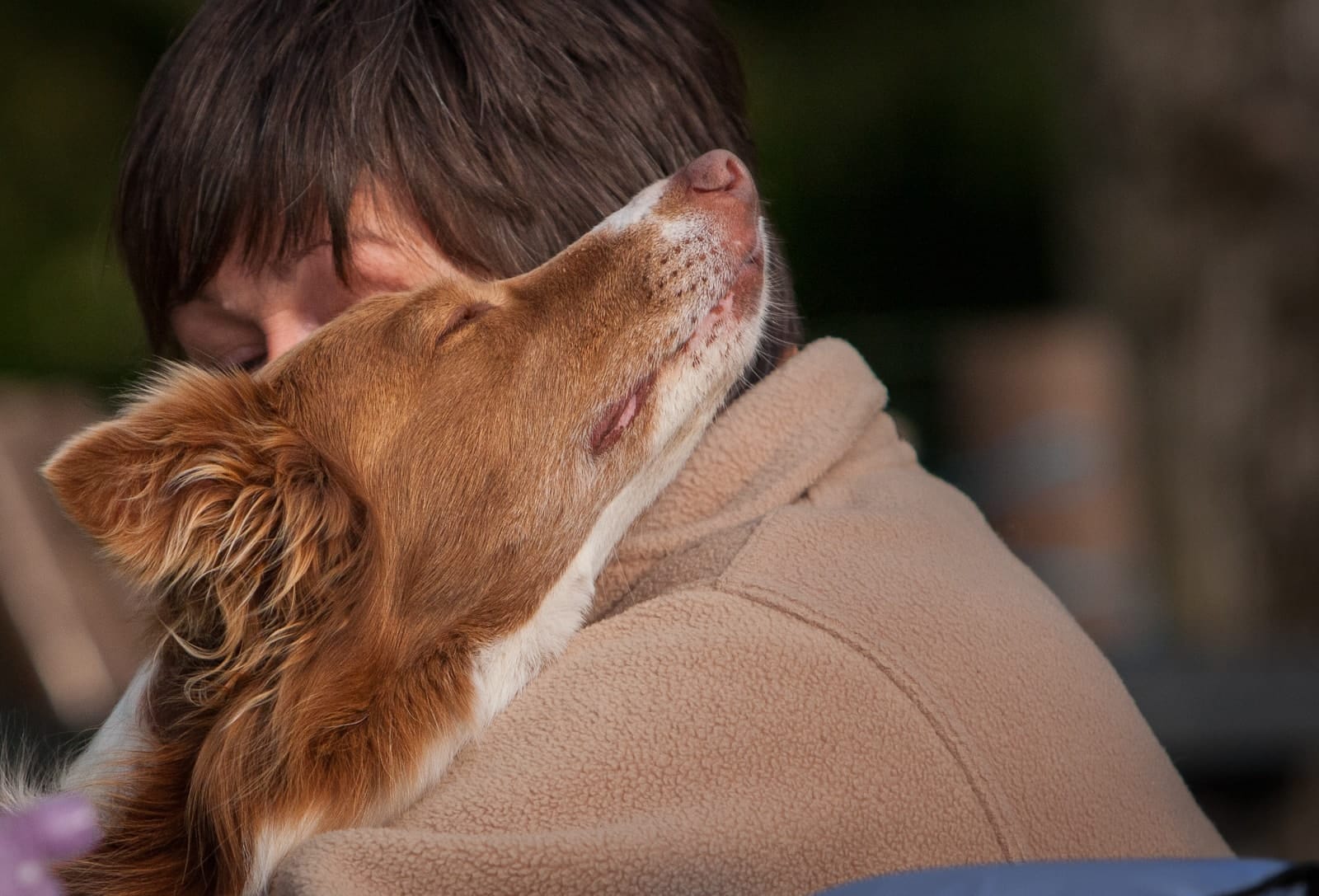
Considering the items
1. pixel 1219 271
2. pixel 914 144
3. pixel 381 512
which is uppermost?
pixel 381 512

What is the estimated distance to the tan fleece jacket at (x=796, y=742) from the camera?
168 centimetres

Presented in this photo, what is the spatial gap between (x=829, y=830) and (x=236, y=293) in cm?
143

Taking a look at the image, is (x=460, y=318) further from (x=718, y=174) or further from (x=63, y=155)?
(x=63, y=155)

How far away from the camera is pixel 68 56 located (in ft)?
48.0

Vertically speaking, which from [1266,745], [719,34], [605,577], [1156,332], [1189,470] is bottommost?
[1266,745]

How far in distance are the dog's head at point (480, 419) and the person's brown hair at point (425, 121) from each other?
100mm

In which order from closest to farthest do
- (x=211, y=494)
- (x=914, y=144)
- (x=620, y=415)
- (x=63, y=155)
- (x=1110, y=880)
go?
(x=1110, y=880) → (x=211, y=494) → (x=620, y=415) → (x=63, y=155) → (x=914, y=144)

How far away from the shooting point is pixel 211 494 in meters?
2.19

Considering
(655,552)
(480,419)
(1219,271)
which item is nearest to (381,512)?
(480,419)

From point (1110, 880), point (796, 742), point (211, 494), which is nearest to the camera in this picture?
point (1110, 880)

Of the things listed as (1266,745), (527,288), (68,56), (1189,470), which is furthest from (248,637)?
(68,56)

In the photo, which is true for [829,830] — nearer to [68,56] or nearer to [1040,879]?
[1040,879]

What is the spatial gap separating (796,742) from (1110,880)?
55cm

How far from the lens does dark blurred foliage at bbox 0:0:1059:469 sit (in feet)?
47.6
